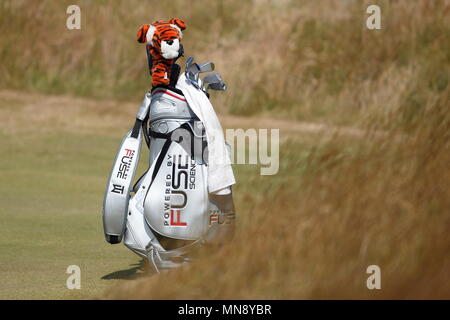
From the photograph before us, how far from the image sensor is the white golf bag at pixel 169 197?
6.21 meters

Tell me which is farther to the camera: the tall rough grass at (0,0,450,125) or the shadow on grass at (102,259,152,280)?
the tall rough grass at (0,0,450,125)

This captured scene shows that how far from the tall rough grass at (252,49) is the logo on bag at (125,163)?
761 centimetres

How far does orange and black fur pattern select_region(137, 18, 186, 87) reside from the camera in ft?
20.7

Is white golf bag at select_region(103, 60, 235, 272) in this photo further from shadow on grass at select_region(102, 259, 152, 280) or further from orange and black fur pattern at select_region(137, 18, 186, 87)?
shadow on grass at select_region(102, 259, 152, 280)

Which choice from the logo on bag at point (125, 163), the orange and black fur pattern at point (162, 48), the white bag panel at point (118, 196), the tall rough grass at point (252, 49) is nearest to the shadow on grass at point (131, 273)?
the white bag panel at point (118, 196)

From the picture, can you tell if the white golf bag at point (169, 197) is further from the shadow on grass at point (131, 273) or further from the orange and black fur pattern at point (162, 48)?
the shadow on grass at point (131, 273)

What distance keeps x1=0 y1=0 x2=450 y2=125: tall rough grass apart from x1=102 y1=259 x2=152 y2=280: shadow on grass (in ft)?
23.4

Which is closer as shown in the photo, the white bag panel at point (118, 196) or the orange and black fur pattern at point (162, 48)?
the white bag panel at point (118, 196)

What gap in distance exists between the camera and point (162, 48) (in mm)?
6305

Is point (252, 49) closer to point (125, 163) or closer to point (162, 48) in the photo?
point (162, 48)

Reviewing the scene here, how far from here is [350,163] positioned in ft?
17.7

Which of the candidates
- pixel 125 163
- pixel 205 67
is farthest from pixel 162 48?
pixel 125 163

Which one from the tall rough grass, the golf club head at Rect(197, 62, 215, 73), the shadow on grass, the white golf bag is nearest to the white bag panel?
the white golf bag
